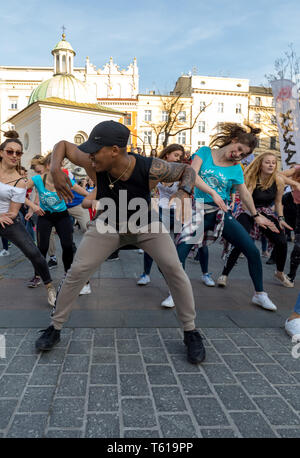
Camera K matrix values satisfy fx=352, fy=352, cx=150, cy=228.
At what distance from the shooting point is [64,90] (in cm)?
3553

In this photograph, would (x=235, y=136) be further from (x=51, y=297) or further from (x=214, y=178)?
(x=51, y=297)

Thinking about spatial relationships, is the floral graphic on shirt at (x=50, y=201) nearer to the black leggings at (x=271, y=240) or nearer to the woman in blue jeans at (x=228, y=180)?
the woman in blue jeans at (x=228, y=180)

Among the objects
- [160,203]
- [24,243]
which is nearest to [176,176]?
[24,243]

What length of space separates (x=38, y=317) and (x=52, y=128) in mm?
32335

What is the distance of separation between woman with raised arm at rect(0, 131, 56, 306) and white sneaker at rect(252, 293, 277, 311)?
2445 millimetres

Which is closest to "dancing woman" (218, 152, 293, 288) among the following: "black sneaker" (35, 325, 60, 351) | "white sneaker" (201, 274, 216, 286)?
"white sneaker" (201, 274, 216, 286)

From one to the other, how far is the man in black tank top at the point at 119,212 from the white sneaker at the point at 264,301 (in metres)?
1.54

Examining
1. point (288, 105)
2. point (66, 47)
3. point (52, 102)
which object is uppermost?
point (66, 47)

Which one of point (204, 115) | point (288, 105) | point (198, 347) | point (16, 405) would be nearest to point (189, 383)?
point (198, 347)

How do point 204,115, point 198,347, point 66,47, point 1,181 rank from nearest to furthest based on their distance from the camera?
point 198,347, point 1,181, point 66,47, point 204,115

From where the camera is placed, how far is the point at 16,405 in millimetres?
2201

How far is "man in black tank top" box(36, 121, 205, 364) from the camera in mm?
2717

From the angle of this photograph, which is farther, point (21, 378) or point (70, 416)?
point (21, 378)
